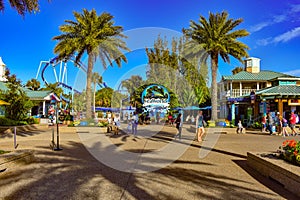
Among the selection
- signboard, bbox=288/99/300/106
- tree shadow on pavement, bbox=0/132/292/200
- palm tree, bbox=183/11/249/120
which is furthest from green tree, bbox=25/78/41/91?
tree shadow on pavement, bbox=0/132/292/200

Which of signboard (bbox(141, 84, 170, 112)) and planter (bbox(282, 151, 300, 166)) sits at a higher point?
signboard (bbox(141, 84, 170, 112))

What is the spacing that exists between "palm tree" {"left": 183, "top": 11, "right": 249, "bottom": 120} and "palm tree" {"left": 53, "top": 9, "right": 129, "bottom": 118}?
7.37m

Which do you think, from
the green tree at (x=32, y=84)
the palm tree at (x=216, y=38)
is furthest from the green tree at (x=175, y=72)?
the green tree at (x=32, y=84)

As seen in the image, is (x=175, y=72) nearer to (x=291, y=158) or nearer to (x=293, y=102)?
(x=293, y=102)

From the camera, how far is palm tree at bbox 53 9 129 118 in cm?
2370

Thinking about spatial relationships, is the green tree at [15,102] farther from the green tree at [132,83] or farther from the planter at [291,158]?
the green tree at [132,83]

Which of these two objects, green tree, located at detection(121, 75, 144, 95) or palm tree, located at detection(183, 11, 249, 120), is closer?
palm tree, located at detection(183, 11, 249, 120)

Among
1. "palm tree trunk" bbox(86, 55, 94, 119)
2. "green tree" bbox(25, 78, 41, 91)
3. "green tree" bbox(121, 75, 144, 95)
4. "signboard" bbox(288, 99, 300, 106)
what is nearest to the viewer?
"palm tree trunk" bbox(86, 55, 94, 119)

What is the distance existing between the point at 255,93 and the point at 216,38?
702 cm

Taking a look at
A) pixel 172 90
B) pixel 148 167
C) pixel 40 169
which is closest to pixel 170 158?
pixel 148 167

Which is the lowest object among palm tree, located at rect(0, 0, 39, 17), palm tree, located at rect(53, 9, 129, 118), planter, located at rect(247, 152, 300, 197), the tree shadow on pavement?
the tree shadow on pavement

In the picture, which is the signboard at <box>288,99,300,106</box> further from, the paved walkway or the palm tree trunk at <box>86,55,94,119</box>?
the paved walkway

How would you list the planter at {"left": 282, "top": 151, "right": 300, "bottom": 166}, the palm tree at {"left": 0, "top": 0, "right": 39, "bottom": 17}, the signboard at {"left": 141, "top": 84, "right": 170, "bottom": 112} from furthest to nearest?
the signboard at {"left": 141, "top": 84, "right": 170, "bottom": 112}, the palm tree at {"left": 0, "top": 0, "right": 39, "bottom": 17}, the planter at {"left": 282, "top": 151, "right": 300, "bottom": 166}

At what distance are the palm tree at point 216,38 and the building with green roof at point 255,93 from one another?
3.89 m
